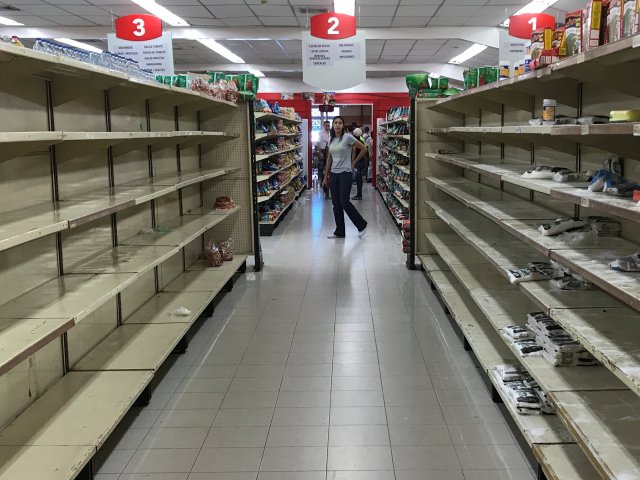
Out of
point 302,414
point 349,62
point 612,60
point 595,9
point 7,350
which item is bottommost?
point 302,414

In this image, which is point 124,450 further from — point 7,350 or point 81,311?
point 7,350

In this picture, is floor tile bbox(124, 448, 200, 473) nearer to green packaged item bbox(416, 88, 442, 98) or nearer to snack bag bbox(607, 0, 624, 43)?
snack bag bbox(607, 0, 624, 43)

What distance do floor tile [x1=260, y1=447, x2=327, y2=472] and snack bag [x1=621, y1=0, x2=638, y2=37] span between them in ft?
7.34

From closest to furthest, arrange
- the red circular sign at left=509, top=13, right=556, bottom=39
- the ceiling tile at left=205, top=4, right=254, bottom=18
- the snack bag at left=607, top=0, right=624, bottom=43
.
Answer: the snack bag at left=607, top=0, right=624, bottom=43, the red circular sign at left=509, top=13, right=556, bottom=39, the ceiling tile at left=205, top=4, right=254, bottom=18

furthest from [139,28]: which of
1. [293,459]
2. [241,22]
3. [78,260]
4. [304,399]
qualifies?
[293,459]

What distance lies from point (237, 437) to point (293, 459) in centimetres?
39

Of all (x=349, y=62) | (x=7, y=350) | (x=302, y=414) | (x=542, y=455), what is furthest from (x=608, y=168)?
(x=349, y=62)

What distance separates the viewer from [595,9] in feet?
8.58

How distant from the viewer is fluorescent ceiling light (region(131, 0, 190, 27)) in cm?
1057

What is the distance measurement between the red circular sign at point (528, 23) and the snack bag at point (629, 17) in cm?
639

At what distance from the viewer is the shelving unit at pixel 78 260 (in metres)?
2.81

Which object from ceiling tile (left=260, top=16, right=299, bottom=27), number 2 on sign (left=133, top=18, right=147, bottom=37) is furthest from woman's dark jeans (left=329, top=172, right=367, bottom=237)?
ceiling tile (left=260, top=16, right=299, bottom=27)

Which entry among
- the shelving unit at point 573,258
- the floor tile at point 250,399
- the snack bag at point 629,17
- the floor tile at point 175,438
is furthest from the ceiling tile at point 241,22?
the snack bag at point 629,17

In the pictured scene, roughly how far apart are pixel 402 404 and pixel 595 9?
2.29 meters
